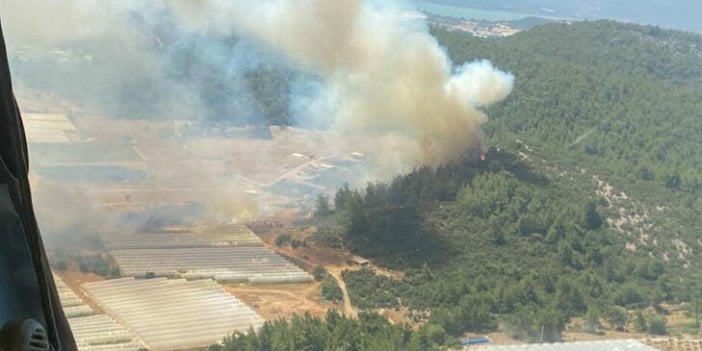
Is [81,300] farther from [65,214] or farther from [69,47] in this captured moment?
[69,47]

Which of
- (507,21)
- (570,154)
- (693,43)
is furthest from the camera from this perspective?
(507,21)

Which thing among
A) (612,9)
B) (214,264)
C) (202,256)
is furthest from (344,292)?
(612,9)

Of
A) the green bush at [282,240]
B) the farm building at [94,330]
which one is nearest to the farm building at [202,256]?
the green bush at [282,240]

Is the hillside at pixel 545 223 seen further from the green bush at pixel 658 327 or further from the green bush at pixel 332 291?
the green bush at pixel 332 291

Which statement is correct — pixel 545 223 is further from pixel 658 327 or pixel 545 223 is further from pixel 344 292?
pixel 344 292

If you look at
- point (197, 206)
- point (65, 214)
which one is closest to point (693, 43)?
point (197, 206)

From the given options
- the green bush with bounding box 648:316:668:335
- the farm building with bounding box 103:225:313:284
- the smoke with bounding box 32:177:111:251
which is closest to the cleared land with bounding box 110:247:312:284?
the farm building with bounding box 103:225:313:284

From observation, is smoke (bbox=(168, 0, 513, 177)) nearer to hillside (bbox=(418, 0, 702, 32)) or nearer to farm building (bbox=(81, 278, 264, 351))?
farm building (bbox=(81, 278, 264, 351))
